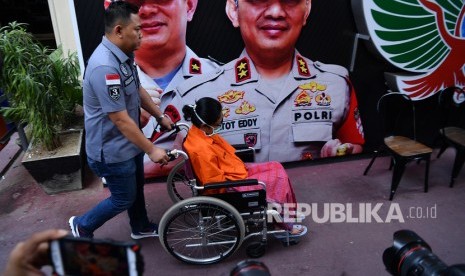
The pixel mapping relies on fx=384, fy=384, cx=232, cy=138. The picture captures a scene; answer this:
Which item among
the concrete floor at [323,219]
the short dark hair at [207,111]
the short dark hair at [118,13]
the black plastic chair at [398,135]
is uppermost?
the short dark hair at [118,13]

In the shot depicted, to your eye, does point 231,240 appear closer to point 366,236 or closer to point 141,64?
point 366,236

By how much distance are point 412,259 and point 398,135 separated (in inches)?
104

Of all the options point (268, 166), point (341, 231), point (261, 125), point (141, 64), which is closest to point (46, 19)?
point (141, 64)

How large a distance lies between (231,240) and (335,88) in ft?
6.40

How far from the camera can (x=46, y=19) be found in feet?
25.3

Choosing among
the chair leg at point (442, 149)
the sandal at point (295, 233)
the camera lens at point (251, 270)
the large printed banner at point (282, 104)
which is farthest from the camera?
the chair leg at point (442, 149)

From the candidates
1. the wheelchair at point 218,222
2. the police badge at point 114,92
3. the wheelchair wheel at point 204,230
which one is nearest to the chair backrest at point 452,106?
the wheelchair at point 218,222

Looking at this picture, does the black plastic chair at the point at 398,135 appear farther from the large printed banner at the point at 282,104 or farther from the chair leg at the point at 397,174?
the large printed banner at the point at 282,104

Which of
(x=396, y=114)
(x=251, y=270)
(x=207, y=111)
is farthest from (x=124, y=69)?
(x=396, y=114)

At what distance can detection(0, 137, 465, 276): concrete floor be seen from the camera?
2.76m

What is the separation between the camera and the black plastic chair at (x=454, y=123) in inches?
145

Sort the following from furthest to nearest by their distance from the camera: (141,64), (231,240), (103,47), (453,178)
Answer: (453,178), (141,64), (231,240), (103,47)

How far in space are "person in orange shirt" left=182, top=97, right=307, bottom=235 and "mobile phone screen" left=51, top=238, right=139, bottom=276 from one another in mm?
1486

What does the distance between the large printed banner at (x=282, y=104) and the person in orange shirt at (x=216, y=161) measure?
0.86 m
